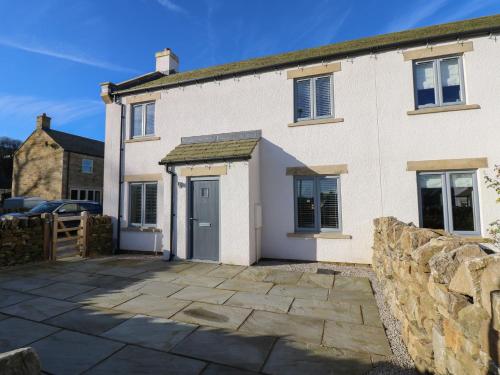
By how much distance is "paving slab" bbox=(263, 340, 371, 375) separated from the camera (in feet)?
10.8

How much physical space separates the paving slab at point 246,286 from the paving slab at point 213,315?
105cm

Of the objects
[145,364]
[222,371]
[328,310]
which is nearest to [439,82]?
[328,310]

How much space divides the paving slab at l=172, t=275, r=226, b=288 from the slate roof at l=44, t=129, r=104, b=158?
22845 millimetres

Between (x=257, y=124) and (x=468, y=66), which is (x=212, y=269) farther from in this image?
(x=468, y=66)

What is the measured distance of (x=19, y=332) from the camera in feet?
13.9

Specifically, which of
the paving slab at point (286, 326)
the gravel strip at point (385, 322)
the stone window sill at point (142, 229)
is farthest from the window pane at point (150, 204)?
the paving slab at point (286, 326)

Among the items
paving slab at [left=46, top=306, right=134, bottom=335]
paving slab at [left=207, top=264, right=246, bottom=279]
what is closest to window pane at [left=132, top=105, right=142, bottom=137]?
paving slab at [left=207, top=264, right=246, bottom=279]

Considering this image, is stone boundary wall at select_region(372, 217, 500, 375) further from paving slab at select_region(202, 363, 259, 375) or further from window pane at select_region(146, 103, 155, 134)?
window pane at select_region(146, 103, 155, 134)

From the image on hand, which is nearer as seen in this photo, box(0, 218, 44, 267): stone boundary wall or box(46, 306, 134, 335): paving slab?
box(46, 306, 134, 335): paving slab

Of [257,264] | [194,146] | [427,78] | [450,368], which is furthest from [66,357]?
[427,78]

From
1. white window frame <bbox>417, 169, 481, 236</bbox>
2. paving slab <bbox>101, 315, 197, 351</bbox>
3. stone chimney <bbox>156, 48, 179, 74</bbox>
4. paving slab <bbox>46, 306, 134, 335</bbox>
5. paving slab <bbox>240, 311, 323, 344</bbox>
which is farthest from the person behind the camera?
stone chimney <bbox>156, 48, 179, 74</bbox>

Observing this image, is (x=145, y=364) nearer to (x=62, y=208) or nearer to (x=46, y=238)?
(x=46, y=238)

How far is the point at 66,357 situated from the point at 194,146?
7.37 m

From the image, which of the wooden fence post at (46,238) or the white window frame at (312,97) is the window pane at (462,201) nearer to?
the white window frame at (312,97)
